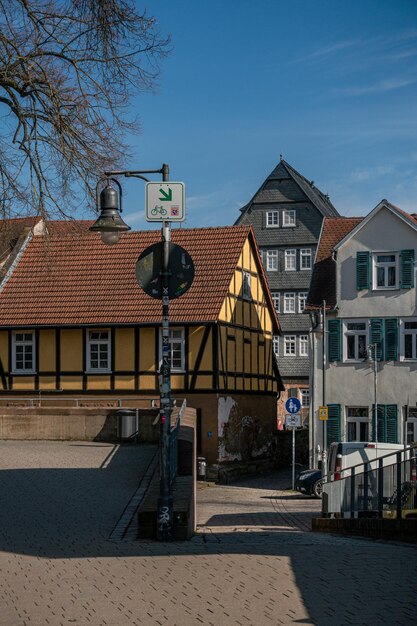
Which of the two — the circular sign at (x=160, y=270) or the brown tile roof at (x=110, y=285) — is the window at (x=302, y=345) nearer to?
the brown tile roof at (x=110, y=285)

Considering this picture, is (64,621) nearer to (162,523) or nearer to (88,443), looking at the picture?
(162,523)

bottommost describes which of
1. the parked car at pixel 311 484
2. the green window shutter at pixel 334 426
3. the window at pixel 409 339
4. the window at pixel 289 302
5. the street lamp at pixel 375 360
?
the parked car at pixel 311 484

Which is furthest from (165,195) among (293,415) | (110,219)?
(293,415)

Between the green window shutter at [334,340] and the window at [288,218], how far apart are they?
27.8m

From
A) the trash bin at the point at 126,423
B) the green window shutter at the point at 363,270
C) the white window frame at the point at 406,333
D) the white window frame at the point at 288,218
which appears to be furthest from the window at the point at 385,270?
the white window frame at the point at 288,218

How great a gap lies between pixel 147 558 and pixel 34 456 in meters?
17.6

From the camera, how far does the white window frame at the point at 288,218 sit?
227ft

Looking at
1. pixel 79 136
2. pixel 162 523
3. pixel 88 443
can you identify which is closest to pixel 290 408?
pixel 88 443

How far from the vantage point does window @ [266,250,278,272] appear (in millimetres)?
70375

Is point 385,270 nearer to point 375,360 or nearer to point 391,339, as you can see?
point 391,339

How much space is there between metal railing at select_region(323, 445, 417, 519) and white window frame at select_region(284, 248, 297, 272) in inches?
1979

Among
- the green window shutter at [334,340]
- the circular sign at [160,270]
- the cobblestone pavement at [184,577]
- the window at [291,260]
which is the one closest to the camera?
the cobblestone pavement at [184,577]

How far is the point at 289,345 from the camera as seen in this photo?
232 ft

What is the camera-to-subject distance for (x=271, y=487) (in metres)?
39.3
